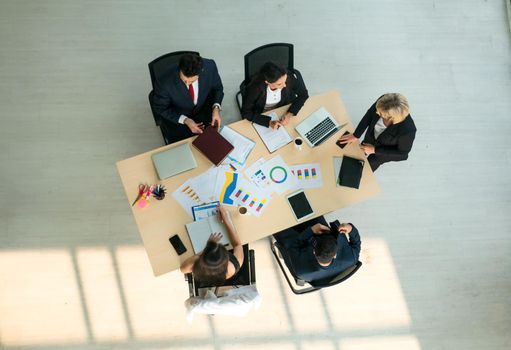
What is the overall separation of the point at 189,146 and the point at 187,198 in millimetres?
405

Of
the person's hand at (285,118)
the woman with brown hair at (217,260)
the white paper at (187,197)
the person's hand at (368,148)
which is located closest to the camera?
the woman with brown hair at (217,260)

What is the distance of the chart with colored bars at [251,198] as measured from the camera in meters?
2.96

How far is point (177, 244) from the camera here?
2.85 meters

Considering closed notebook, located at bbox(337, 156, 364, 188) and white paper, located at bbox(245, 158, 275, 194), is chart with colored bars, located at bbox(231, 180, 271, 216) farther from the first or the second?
closed notebook, located at bbox(337, 156, 364, 188)

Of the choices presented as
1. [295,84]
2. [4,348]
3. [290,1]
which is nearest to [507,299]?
[295,84]

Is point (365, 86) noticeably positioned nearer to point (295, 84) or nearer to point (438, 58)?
point (438, 58)

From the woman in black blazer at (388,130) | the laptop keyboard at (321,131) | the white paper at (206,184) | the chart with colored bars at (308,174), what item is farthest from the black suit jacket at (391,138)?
the white paper at (206,184)

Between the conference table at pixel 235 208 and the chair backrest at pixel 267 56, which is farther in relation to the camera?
the chair backrest at pixel 267 56

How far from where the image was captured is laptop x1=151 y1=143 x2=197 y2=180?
9.71 feet

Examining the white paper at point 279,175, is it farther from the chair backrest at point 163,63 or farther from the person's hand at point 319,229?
the chair backrest at point 163,63

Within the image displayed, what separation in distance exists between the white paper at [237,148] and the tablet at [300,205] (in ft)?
1.48

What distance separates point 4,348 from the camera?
11.4 ft

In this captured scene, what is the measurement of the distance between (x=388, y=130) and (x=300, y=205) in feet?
2.99

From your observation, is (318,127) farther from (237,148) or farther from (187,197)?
(187,197)
